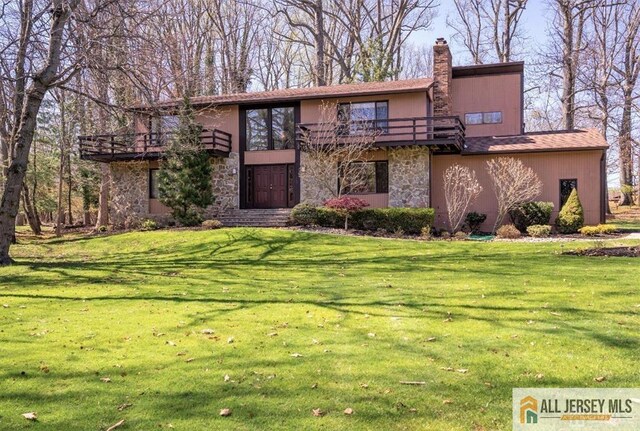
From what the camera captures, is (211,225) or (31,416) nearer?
(31,416)

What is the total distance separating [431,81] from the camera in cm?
2180

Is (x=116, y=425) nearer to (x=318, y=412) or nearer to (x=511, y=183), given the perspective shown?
(x=318, y=412)

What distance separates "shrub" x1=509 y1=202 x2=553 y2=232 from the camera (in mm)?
18266

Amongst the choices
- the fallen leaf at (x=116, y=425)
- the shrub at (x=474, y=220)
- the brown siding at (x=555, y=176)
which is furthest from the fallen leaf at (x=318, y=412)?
the brown siding at (x=555, y=176)

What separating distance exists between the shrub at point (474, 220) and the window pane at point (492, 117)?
20.5 feet

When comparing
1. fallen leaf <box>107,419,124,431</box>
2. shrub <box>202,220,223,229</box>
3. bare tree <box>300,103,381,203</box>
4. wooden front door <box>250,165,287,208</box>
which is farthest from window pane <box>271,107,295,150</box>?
fallen leaf <box>107,419,124,431</box>

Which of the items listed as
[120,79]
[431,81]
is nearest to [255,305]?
[120,79]

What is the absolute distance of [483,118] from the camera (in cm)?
2397

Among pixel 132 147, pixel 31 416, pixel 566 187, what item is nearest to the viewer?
pixel 31 416

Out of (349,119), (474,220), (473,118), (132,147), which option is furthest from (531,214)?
(132,147)

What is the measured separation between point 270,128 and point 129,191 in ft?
25.0

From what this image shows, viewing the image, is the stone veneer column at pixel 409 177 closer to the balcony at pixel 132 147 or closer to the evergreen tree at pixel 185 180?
the balcony at pixel 132 147

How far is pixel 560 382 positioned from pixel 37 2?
1309 cm

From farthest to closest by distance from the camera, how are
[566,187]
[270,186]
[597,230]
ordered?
[270,186] < [566,187] < [597,230]
